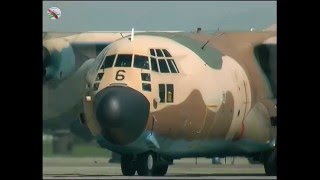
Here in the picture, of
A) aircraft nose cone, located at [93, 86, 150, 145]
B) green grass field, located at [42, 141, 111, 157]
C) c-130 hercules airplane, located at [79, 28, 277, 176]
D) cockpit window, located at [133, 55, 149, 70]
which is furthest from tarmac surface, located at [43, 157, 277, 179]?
cockpit window, located at [133, 55, 149, 70]

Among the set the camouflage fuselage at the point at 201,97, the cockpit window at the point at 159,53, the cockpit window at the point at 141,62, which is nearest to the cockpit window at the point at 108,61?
the camouflage fuselage at the point at 201,97

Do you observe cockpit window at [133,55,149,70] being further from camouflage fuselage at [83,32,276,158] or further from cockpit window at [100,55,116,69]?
cockpit window at [100,55,116,69]

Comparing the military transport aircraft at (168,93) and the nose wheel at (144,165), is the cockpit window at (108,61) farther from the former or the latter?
the nose wheel at (144,165)

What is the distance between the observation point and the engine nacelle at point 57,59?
61.8ft

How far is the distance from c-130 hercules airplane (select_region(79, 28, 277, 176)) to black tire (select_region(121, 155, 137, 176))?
18mm

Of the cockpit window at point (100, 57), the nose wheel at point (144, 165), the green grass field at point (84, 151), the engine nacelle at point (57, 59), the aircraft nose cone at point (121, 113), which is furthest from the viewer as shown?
the engine nacelle at point (57, 59)

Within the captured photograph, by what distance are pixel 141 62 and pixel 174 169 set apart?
8.27 feet

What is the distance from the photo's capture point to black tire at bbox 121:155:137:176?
730 inches

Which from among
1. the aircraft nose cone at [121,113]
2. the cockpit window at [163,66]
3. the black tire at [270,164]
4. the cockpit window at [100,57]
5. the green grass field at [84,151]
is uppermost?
the cockpit window at [100,57]

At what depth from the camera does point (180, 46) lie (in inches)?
740

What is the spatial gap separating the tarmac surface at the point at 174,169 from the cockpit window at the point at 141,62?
1801 mm

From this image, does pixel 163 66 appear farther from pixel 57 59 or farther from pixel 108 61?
pixel 57 59
